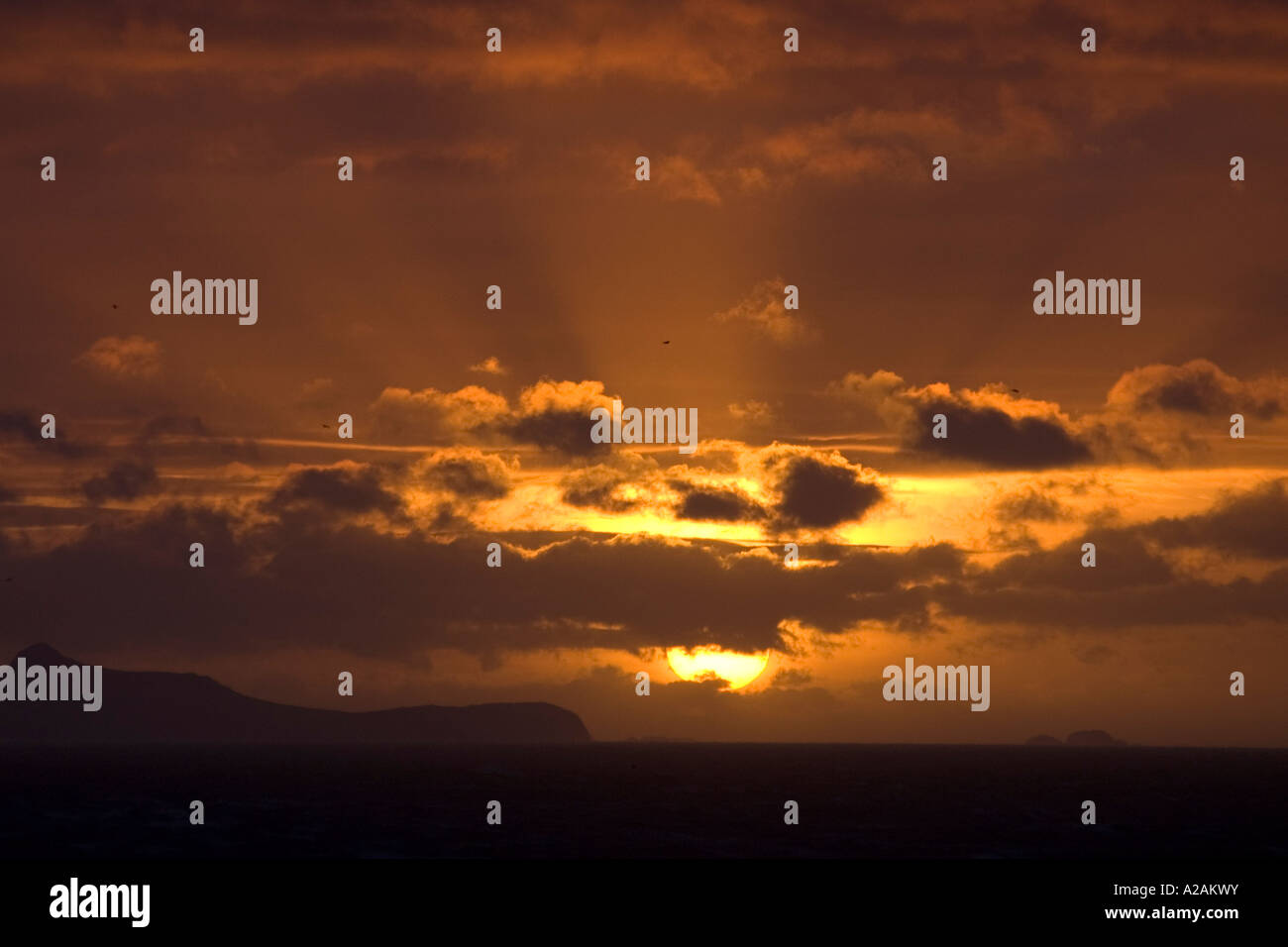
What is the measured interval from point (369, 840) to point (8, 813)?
47.6m

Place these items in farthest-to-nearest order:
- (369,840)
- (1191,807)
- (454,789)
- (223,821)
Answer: (454,789) → (1191,807) → (223,821) → (369,840)

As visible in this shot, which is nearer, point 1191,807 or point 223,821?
point 223,821
